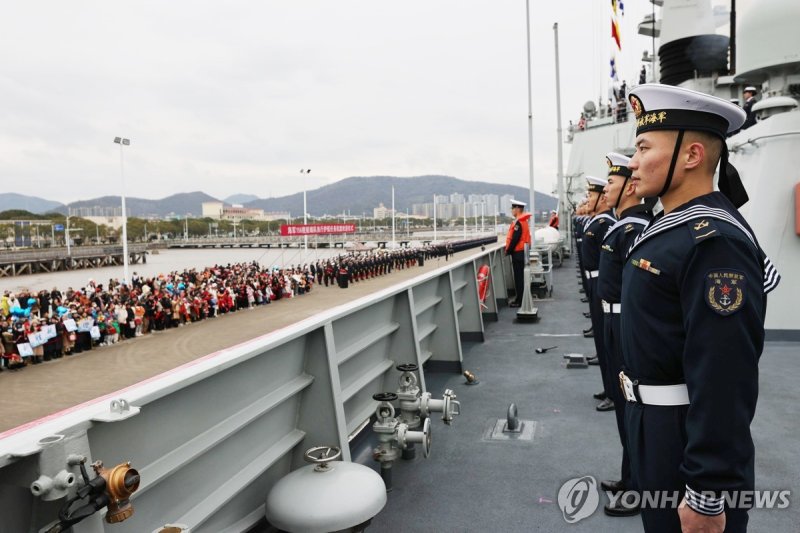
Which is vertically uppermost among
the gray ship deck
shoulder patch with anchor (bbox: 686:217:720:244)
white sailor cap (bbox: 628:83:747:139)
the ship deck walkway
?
white sailor cap (bbox: 628:83:747:139)

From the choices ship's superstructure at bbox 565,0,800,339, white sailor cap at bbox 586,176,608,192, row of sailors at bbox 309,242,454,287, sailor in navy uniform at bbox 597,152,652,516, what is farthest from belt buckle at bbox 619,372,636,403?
row of sailors at bbox 309,242,454,287

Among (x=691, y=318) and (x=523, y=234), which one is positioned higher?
(x=523, y=234)

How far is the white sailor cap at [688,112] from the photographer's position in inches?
68.0

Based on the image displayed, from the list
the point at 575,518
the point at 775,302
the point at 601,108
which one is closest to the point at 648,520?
the point at 575,518

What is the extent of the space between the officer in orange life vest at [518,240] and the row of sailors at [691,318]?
8277 millimetres

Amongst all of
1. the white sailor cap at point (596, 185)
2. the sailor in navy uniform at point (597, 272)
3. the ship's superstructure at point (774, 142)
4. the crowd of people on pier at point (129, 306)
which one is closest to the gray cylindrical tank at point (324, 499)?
the sailor in navy uniform at point (597, 272)

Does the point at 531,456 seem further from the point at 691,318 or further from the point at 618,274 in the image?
the point at 691,318

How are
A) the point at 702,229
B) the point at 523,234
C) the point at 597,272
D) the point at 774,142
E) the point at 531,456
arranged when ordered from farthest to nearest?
the point at 523,234 → the point at 774,142 → the point at 597,272 → the point at 531,456 → the point at 702,229

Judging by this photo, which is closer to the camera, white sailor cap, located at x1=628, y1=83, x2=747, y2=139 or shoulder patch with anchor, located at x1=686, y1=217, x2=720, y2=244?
shoulder patch with anchor, located at x1=686, y1=217, x2=720, y2=244

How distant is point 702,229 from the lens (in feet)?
5.28

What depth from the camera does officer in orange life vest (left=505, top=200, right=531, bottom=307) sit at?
1024 cm

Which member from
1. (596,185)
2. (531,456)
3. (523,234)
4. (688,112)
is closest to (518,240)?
(523,234)

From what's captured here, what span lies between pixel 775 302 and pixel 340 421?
20.0 feet

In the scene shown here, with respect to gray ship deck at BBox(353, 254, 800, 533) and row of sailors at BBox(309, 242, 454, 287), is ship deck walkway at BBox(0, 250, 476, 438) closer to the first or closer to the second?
gray ship deck at BBox(353, 254, 800, 533)
